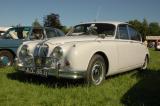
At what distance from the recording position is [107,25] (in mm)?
8172

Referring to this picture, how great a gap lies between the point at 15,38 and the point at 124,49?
4475 millimetres

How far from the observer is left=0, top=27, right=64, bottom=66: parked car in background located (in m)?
10.2

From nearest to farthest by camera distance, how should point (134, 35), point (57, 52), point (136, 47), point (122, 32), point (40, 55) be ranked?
point (57, 52) → point (40, 55) → point (122, 32) → point (136, 47) → point (134, 35)

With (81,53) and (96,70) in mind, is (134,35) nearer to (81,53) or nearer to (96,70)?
(96,70)

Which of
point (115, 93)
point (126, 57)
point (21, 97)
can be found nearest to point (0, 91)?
point (21, 97)

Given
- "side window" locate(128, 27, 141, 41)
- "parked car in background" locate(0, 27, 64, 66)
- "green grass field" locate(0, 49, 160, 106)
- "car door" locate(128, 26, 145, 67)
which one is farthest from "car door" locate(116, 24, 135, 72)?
"parked car in background" locate(0, 27, 64, 66)

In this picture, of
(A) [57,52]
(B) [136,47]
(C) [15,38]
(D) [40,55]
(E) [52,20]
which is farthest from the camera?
(E) [52,20]

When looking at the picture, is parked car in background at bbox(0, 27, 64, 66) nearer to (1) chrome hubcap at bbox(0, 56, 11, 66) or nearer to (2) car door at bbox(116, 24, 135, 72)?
(1) chrome hubcap at bbox(0, 56, 11, 66)

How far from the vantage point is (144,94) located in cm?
630

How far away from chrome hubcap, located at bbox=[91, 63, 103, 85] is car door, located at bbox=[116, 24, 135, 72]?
0.91m

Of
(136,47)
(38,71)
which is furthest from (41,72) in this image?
(136,47)

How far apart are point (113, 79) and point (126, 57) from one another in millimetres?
739

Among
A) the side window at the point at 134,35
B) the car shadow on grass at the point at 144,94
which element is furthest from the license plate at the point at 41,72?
the side window at the point at 134,35

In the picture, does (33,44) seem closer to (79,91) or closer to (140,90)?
(79,91)
